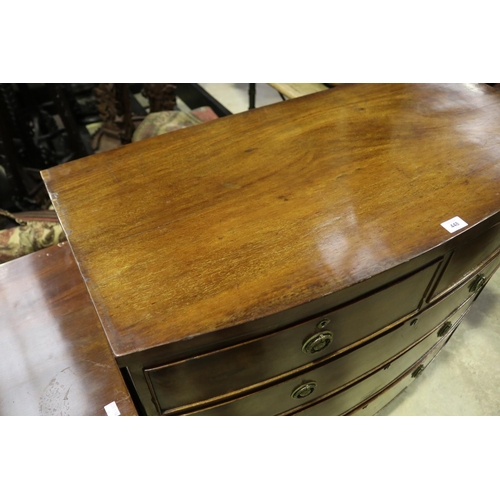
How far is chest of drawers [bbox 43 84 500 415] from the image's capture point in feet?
2.19

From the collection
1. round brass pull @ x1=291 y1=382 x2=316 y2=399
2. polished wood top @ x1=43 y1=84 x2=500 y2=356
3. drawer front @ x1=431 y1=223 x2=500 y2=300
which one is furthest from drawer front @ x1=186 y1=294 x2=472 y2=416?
polished wood top @ x1=43 y1=84 x2=500 y2=356

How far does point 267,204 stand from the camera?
82cm

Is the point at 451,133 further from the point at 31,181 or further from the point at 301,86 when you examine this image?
the point at 31,181

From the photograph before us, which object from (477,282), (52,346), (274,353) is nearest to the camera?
(274,353)

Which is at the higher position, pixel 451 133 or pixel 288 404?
pixel 451 133

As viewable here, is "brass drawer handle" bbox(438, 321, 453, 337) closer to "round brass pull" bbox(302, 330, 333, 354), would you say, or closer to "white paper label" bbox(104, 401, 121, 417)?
"round brass pull" bbox(302, 330, 333, 354)

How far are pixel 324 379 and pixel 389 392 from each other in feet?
1.67

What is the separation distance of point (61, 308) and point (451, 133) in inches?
36.4

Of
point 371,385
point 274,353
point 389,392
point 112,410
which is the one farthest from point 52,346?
point 389,392

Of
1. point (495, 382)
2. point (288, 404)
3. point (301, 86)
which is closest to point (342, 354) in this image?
point (288, 404)

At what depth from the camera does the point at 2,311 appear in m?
0.93

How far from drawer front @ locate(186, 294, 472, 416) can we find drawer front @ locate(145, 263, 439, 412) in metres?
0.05

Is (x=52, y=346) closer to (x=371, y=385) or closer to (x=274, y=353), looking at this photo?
(x=274, y=353)

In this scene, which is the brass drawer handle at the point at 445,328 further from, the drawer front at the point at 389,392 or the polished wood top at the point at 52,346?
the polished wood top at the point at 52,346
